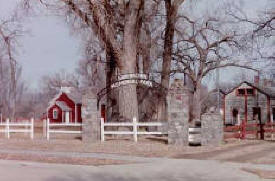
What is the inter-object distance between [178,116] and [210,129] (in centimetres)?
147

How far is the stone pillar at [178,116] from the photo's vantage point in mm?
21062

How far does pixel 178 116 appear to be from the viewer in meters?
21.1

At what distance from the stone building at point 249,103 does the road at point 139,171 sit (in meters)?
41.4

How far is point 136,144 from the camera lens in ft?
71.4

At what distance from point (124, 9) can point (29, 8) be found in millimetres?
5227

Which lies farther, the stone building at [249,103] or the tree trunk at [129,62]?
the stone building at [249,103]

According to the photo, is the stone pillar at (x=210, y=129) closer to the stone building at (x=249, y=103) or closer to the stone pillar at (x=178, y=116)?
the stone pillar at (x=178, y=116)

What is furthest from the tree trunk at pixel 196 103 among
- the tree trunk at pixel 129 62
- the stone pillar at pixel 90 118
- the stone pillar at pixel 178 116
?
the stone pillar at pixel 178 116

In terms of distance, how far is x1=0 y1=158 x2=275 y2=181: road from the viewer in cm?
1254

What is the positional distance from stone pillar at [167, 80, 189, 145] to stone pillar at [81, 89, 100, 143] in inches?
171

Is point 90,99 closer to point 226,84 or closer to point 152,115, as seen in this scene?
point 152,115

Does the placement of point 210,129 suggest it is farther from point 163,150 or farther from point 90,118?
point 90,118

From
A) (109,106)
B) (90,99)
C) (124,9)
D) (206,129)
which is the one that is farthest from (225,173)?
(109,106)

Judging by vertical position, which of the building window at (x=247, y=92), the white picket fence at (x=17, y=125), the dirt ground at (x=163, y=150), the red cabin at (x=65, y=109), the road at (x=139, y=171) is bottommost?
the road at (x=139, y=171)
